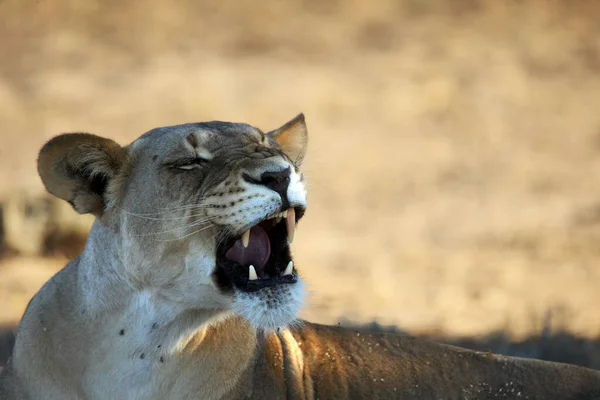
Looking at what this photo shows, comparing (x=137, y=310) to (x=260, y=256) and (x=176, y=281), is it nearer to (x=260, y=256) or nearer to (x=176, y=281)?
(x=176, y=281)

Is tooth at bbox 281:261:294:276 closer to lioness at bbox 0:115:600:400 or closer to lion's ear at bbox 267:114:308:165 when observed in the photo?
lioness at bbox 0:115:600:400

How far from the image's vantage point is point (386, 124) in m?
14.2

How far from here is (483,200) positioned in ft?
40.9

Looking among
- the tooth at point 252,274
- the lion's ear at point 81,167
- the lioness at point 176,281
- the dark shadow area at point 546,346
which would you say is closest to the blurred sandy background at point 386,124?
the dark shadow area at point 546,346

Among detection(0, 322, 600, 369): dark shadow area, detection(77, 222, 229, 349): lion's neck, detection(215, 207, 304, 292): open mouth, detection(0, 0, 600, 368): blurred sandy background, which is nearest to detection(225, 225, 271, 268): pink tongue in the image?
detection(215, 207, 304, 292): open mouth

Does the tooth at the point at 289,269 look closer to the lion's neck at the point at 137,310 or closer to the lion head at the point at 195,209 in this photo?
the lion head at the point at 195,209

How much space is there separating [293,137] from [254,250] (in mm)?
904

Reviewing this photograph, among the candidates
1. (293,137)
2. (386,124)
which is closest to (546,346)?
(293,137)

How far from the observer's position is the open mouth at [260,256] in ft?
12.7

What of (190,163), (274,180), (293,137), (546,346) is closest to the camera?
(274,180)

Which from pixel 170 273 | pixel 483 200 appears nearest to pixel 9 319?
pixel 170 273

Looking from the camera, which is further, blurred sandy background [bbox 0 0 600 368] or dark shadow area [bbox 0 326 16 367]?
blurred sandy background [bbox 0 0 600 368]

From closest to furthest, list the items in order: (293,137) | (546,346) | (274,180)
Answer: (274,180) < (293,137) < (546,346)

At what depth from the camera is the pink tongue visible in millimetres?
3934
